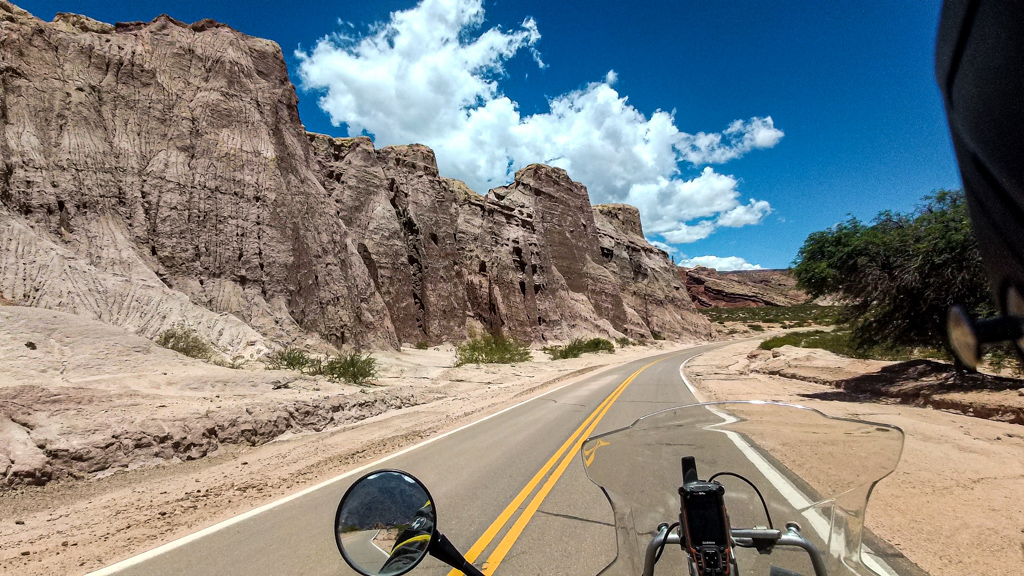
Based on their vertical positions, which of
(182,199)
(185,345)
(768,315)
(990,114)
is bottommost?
(185,345)

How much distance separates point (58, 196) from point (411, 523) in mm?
23537

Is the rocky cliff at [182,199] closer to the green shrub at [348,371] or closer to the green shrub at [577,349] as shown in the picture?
the green shrub at [348,371]

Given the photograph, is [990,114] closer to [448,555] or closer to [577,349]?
[448,555]

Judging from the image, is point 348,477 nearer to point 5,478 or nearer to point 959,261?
point 5,478

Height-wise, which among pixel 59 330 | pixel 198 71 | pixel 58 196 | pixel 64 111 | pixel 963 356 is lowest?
pixel 963 356

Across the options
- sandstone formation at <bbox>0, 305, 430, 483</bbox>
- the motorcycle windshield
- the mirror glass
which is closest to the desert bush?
sandstone formation at <bbox>0, 305, 430, 483</bbox>

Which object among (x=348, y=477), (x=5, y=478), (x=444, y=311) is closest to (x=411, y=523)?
(x=348, y=477)

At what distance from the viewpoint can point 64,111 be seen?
20.2 meters

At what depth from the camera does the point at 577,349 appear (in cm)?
3916

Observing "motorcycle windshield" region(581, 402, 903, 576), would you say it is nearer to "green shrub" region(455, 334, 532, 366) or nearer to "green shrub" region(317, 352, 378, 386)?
"green shrub" region(317, 352, 378, 386)

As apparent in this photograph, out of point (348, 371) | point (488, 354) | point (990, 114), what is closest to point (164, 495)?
point (990, 114)

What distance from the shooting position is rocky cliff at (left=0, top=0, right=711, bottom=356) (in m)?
17.2

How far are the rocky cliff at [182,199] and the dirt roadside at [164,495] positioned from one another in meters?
9.94

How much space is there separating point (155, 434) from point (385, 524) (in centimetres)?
752
